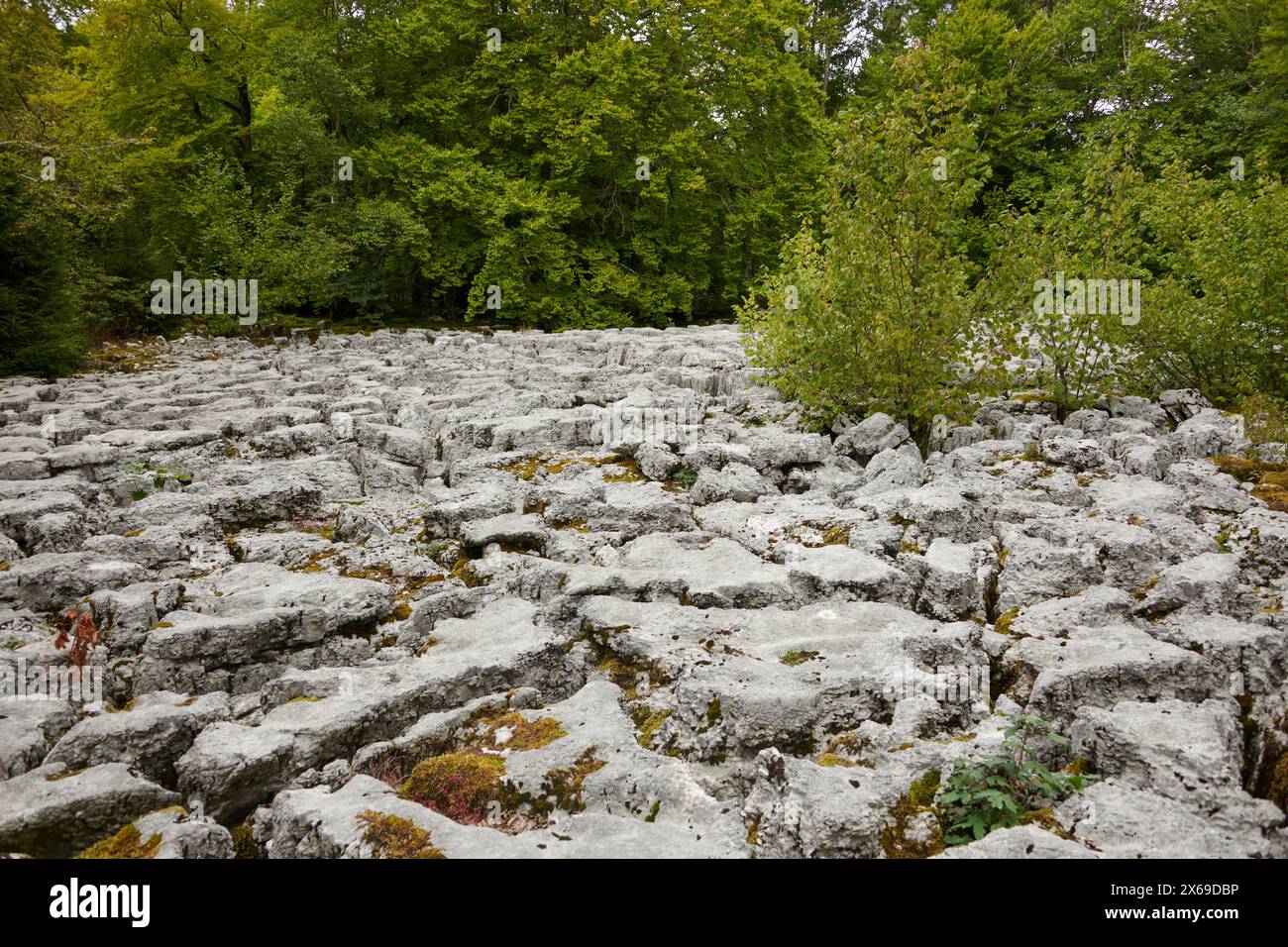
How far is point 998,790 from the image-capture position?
3357mm

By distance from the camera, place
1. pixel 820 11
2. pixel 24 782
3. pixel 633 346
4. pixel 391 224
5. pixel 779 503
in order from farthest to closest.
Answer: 1. pixel 820 11
2. pixel 391 224
3. pixel 633 346
4. pixel 779 503
5. pixel 24 782

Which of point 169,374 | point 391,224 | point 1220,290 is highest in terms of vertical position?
point 391,224

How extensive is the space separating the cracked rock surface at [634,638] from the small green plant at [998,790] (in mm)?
105

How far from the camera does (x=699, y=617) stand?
5.08 metres

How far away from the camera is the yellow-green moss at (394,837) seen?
3.07 meters

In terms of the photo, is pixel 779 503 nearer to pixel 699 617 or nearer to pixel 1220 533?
pixel 699 617

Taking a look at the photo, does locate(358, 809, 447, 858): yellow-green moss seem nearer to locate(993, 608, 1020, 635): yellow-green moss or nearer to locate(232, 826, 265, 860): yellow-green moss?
locate(232, 826, 265, 860): yellow-green moss

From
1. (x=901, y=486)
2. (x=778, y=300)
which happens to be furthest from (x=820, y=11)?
(x=901, y=486)

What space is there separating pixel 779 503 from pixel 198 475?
6.56 meters

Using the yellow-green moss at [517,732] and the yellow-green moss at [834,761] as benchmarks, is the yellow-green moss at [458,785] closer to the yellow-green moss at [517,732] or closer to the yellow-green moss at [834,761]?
the yellow-green moss at [517,732]

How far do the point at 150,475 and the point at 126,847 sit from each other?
21.0 feet

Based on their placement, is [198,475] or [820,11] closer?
[198,475]

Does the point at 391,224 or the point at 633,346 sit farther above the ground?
the point at 391,224
